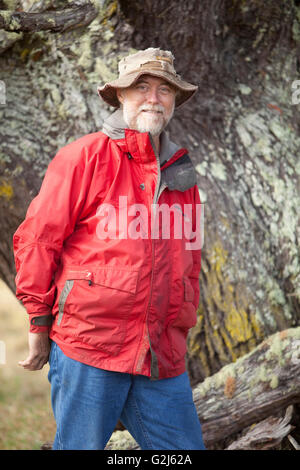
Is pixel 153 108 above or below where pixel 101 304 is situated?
above

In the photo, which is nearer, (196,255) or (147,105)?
(147,105)

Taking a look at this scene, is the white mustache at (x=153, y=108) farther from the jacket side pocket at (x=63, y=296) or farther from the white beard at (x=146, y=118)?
the jacket side pocket at (x=63, y=296)

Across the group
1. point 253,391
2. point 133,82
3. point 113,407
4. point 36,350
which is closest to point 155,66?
point 133,82

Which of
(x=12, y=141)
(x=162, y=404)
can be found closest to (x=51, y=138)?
(x=12, y=141)

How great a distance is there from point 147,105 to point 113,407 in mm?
1314

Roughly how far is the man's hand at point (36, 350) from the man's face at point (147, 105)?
1.00m

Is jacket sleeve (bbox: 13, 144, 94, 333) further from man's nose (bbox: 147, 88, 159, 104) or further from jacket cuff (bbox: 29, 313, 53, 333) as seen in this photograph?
man's nose (bbox: 147, 88, 159, 104)

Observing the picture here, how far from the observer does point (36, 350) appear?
2.36 metres

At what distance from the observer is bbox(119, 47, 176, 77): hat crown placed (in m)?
2.46

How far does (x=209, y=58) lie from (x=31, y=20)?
1.12 m

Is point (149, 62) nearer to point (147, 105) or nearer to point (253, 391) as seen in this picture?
point (147, 105)

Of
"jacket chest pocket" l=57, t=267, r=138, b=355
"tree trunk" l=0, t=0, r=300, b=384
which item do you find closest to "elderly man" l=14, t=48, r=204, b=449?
"jacket chest pocket" l=57, t=267, r=138, b=355

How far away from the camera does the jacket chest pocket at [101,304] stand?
2.23 metres

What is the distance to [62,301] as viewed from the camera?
227cm
